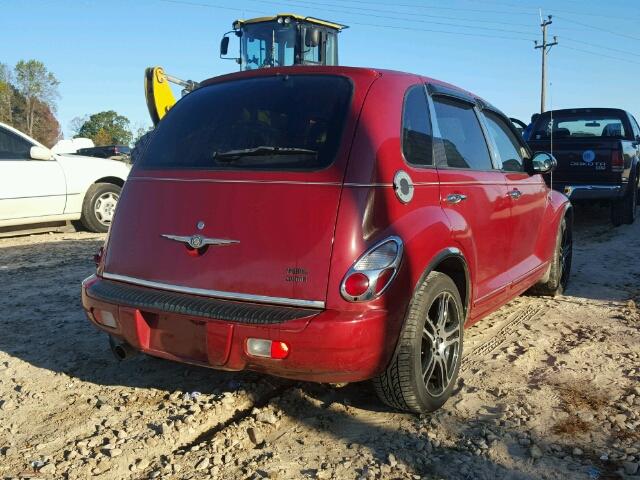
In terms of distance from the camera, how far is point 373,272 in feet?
8.27

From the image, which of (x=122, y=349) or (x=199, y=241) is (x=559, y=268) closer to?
(x=199, y=241)

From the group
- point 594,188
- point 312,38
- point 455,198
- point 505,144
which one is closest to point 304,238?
point 455,198

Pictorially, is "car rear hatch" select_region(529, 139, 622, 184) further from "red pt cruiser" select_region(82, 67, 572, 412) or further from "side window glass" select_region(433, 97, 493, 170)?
"red pt cruiser" select_region(82, 67, 572, 412)

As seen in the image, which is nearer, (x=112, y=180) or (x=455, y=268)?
(x=455, y=268)

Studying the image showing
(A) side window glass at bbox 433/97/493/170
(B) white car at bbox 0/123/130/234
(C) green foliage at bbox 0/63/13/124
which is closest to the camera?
(A) side window glass at bbox 433/97/493/170

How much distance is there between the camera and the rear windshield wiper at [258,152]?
111 inches

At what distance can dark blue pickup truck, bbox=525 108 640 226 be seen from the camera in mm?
8867

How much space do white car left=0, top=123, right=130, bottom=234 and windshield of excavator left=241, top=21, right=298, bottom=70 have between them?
15.7 feet

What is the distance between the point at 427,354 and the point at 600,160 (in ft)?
23.7

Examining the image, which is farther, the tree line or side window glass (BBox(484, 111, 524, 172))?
the tree line

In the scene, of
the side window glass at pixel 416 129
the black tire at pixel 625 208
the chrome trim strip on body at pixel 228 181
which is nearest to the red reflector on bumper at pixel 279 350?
the chrome trim strip on body at pixel 228 181

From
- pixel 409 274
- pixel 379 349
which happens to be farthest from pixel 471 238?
pixel 379 349

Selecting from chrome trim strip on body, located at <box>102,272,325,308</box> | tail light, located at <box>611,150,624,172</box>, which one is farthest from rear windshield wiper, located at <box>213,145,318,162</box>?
tail light, located at <box>611,150,624,172</box>

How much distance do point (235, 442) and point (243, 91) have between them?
183 cm
